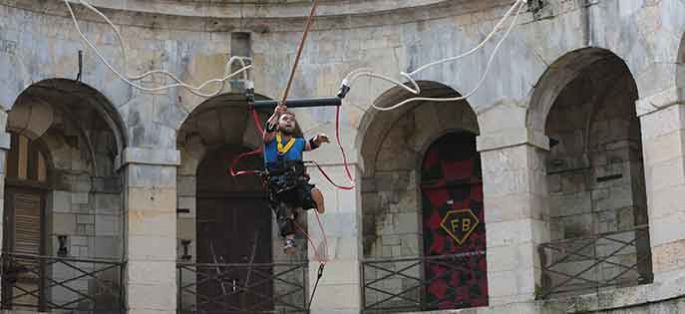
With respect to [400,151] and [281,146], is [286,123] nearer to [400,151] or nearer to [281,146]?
[281,146]

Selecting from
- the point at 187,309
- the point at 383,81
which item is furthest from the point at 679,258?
the point at 187,309

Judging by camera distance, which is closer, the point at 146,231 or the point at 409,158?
the point at 146,231

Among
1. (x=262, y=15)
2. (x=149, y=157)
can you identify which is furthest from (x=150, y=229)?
(x=262, y=15)

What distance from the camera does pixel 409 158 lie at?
90.9ft

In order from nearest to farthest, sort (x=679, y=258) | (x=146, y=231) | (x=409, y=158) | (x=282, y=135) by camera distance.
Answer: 1. (x=282, y=135)
2. (x=679, y=258)
3. (x=146, y=231)
4. (x=409, y=158)

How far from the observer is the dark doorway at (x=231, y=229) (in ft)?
89.8

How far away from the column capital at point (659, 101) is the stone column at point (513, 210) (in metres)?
1.75

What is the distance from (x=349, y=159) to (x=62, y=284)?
423 centimetres

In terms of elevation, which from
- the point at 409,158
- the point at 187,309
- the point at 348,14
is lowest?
the point at 187,309

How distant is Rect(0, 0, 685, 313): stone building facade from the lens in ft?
83.9

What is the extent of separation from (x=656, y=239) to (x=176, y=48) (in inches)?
284

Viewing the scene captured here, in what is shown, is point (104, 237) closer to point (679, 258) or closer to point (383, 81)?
point (383, 81)

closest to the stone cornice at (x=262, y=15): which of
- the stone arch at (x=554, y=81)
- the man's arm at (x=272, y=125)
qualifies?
the stone arch at (x=554, y=81)

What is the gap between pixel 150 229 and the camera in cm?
2608
